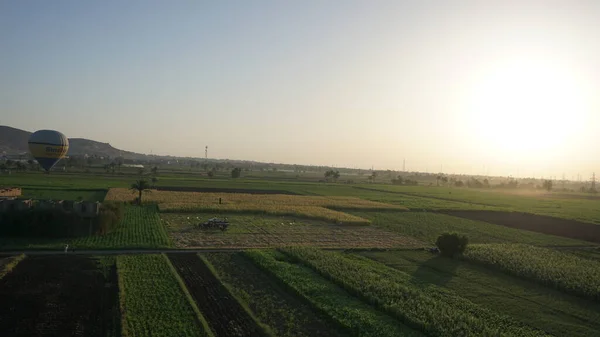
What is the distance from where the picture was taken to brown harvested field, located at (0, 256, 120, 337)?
2145 cm

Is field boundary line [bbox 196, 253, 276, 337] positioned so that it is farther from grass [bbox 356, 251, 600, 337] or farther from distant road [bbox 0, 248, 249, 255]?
grass [bbox 356, 251, 600, 337]

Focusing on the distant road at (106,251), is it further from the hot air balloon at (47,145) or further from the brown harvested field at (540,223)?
the brown harvested field at (540,223)

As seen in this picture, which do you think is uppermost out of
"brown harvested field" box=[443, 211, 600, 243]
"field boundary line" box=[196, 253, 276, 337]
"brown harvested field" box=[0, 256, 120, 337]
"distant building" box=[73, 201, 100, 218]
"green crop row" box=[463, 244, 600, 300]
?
"distant building" box=[73, 201, 100, 218]

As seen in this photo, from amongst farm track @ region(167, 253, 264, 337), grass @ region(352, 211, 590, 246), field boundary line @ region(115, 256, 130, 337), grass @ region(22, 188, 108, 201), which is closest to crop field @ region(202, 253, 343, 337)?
farm track @ region(167, 253, 264, 337)

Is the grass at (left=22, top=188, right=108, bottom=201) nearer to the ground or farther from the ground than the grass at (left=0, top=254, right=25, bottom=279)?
farther from the ground

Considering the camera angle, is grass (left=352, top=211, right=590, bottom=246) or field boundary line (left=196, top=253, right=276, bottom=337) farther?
grass (left=352, top=211, right=590, bottom=246)

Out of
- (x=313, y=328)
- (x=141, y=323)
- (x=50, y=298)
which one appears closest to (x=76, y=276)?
(x=50, y=298)

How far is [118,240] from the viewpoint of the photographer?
138 ft

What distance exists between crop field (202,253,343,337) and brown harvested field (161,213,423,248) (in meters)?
8.76

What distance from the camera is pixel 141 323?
22.1 meters

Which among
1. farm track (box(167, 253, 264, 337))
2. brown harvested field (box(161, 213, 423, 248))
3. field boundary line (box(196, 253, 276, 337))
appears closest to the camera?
field boundary line (box(196, 253, 276, 337))

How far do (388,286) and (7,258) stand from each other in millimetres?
26601

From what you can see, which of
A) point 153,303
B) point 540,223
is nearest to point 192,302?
point 153,303

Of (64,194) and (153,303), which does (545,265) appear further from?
(64,194)
